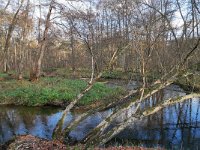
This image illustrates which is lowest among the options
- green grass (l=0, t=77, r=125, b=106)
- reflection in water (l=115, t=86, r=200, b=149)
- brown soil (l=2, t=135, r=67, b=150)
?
reflection in water (l=115, t=86, r=200, b=149)

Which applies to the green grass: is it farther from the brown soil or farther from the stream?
the brown soil

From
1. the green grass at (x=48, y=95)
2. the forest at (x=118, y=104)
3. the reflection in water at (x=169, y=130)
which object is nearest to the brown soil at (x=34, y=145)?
the forest at (x=118, y=104)

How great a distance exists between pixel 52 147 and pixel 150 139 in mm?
4605

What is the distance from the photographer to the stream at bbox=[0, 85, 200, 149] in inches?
458

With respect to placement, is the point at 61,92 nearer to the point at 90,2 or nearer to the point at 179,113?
the point at 90,2

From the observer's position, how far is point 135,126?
13461 millimetres

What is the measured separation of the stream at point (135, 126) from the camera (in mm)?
11641

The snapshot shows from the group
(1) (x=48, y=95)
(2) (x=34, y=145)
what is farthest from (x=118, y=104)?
(2) (x=34, y=145)

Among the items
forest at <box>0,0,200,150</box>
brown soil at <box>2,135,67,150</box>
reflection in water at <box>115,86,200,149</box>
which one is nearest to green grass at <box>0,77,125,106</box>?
forest at <box>0,0,200,150</box>

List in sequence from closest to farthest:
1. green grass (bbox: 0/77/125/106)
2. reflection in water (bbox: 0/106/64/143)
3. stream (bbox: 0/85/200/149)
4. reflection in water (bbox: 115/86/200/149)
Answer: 1. reflection in water (bbox: 115/86/200/149)
2. stream (bbox: 0/85/200/149)
3. reflection in water (bbox: 0/106/64/143)
4. green grass (bbox: 0/77/125/106)

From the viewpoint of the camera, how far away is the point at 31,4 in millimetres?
27938

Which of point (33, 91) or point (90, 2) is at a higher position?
point (90, 2)

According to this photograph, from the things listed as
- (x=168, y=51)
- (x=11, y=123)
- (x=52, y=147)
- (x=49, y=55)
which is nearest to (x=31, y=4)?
(x=168, y=51)

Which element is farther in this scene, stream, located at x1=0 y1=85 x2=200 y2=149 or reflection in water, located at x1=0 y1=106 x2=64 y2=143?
reflection in water, located at x1=0 y1=106 x2=64 y2=143
